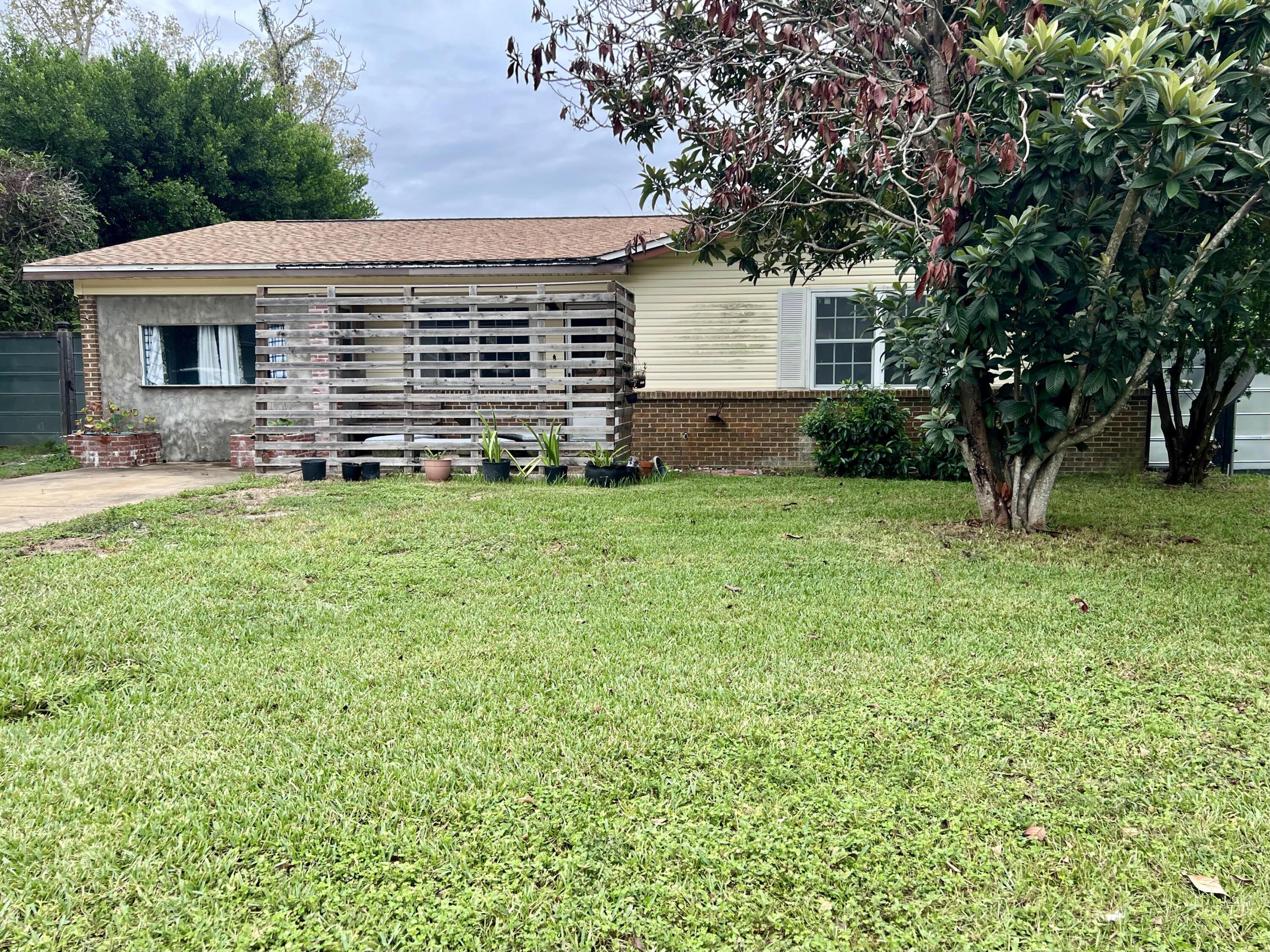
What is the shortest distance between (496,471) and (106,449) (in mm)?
6524

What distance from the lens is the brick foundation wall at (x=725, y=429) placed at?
11.7m

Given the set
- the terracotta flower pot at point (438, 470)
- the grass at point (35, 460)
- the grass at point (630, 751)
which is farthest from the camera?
the grass at point (35, 460)

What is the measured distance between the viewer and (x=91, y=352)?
12.9 metres

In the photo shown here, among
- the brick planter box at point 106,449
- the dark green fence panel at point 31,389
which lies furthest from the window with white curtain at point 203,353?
the dark green fence panel at point 31,389

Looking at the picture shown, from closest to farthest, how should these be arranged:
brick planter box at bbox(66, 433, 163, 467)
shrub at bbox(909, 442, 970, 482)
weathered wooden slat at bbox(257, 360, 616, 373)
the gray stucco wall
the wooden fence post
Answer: weathered wooden slat at bbox(257, 360, 616, 373)
shrub at bbox(909, 442, 970, 482)
brick planter box at bbox(66, 433, 163, 467)
the gray stucco wall
the wooden fence post

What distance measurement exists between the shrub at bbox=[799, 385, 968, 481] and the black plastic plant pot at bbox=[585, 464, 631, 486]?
2.91 m

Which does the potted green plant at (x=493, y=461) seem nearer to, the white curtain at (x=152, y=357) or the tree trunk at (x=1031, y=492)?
the tree trunk at (x=1031, y=492)

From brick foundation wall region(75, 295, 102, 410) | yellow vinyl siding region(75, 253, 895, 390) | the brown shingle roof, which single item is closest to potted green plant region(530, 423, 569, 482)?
yellow vinyl siding region(75, 253, 895, 390)

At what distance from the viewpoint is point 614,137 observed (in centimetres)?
700

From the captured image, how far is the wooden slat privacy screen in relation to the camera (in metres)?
10.6

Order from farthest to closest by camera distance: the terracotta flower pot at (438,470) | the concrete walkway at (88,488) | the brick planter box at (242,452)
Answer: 1. the brick planter box at (242,452)
2. the terracotta flower pot at (438,470)
3. the concrete walkway at (88,488)

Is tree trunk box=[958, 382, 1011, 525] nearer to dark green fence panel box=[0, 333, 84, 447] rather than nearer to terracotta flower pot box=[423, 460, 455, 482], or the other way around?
terracotta flower pot box=[423, 460, 455, 482]

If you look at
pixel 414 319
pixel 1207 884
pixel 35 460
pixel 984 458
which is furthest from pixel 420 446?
pixel 1207 884

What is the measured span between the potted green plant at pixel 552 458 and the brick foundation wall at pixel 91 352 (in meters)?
7.72
